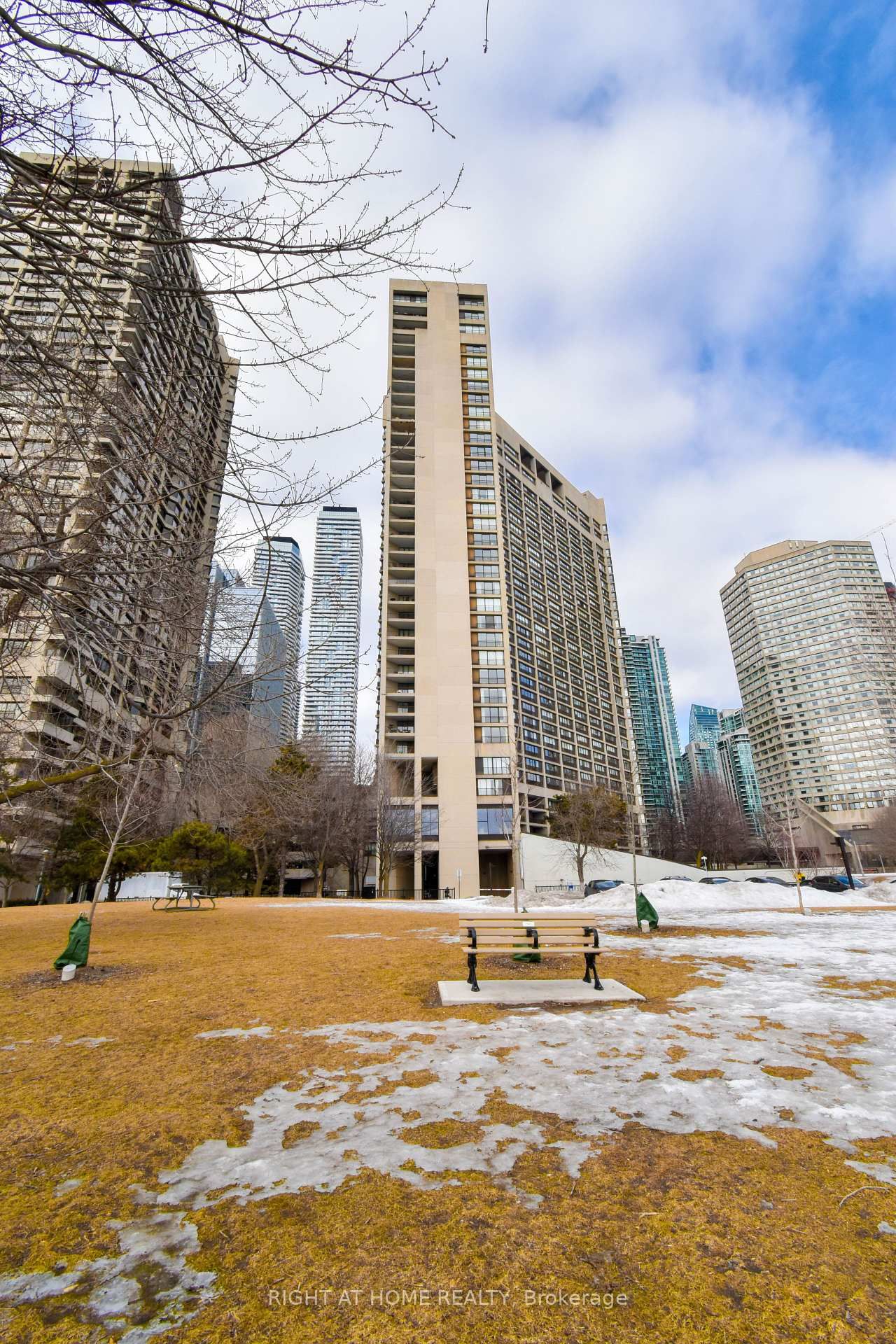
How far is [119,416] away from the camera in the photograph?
3.61 meters

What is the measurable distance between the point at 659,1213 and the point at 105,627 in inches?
189

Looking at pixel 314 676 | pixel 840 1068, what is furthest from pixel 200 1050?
pixel 840 1068

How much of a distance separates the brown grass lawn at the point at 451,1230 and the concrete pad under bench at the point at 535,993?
1997mm

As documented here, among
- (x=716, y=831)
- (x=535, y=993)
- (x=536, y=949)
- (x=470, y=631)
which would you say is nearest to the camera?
(x=536, y=949)

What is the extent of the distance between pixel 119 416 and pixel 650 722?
17897cm

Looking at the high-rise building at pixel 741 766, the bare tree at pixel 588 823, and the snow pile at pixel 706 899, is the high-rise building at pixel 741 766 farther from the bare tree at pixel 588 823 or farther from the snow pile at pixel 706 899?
the snow pile at pixel 706 899

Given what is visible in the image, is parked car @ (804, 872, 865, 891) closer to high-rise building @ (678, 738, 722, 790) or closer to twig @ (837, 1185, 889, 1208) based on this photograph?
twig @ (837, 1185, 889, 1208)

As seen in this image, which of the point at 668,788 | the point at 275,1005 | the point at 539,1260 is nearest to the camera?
the point at 539,1260

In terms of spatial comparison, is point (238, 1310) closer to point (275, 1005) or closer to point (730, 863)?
point (275, 1005)

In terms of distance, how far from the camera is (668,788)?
152 meters

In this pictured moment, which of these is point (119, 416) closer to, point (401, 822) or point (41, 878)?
point (41, 878)

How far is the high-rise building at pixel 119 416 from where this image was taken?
2969 millimetres

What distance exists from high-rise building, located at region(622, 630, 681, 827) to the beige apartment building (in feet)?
225

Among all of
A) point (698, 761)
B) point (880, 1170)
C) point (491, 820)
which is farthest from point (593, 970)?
point (698, 761)
